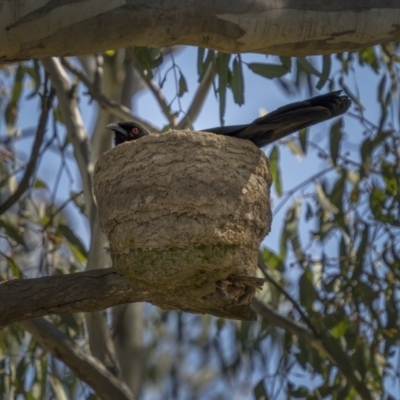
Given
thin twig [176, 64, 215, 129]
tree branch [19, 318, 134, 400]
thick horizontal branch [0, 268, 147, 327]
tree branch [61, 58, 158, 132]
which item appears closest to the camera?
thick horizontal branch [0, 268, 147, 327]

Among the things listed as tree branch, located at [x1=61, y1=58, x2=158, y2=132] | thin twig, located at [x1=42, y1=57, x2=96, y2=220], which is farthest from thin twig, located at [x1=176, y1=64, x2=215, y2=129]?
thin twig, located at [x1=42, y1=57, x2=96, y2=220]

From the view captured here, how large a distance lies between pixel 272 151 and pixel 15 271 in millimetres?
2179

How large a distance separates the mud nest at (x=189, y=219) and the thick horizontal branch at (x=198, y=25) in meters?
0.41

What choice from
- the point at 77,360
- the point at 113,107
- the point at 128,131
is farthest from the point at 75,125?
the point at 77,360

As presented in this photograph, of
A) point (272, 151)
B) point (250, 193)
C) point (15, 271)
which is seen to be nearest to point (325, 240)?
point (272, 151)

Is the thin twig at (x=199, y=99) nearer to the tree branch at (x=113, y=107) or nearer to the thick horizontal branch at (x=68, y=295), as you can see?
the tree branch at (x=113, y=107)

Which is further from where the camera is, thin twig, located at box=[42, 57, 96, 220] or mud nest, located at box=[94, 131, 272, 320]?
thin twig, located at box=[42, 57, 96, 220]

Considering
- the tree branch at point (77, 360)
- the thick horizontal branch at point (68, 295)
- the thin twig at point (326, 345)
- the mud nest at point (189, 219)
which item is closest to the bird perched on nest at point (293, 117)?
the mud nest at point (189, 219)

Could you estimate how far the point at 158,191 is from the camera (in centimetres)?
336

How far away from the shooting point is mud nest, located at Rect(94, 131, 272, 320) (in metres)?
3.27

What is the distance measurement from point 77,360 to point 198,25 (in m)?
2.04

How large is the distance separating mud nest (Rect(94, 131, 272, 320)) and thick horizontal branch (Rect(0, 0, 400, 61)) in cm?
41

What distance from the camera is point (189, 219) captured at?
130 inches

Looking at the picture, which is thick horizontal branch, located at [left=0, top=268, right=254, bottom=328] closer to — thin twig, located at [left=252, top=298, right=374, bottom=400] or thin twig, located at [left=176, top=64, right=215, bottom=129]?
thin twig, located at [left=252, top=298, right=374, bottom=400]
